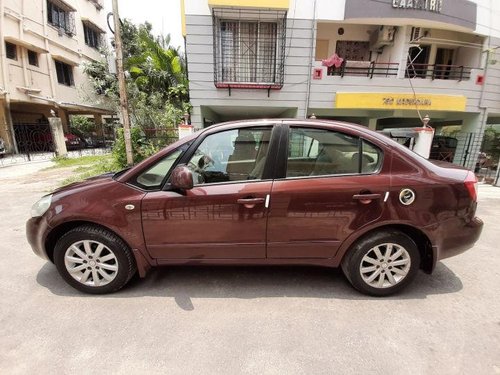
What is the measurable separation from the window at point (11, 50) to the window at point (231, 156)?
17106 mm

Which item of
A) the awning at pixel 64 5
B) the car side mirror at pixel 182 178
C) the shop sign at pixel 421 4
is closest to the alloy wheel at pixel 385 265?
the car side mirror at pixel 182 178

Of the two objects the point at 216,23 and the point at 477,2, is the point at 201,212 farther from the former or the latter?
the point at 477,2

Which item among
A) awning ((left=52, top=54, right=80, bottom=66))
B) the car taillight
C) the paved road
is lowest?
the paved road

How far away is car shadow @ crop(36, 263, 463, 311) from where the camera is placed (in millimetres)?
2642

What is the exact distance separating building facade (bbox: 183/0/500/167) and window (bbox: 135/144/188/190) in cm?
641

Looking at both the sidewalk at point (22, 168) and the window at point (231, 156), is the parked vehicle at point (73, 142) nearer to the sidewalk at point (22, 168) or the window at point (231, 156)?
the sidewalk at point (22, 168)

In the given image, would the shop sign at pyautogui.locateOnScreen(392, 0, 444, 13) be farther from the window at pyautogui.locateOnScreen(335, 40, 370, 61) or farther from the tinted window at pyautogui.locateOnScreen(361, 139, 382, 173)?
the tinted window at pyautogui.locateOnScreen(361, 139, 382, 173)

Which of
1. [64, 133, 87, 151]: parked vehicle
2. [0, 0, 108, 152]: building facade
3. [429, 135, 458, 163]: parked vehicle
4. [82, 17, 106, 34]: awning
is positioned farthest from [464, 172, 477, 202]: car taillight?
[82, 17, 106, 34]: awning

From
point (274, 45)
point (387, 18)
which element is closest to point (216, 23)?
point (274, 45)

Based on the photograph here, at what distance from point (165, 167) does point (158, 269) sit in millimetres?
1308

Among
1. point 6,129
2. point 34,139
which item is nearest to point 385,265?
point 6,129

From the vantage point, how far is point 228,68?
28.5ft

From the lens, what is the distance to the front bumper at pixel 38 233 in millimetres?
2572

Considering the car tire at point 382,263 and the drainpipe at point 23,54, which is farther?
the drainpipe at point 23,54
